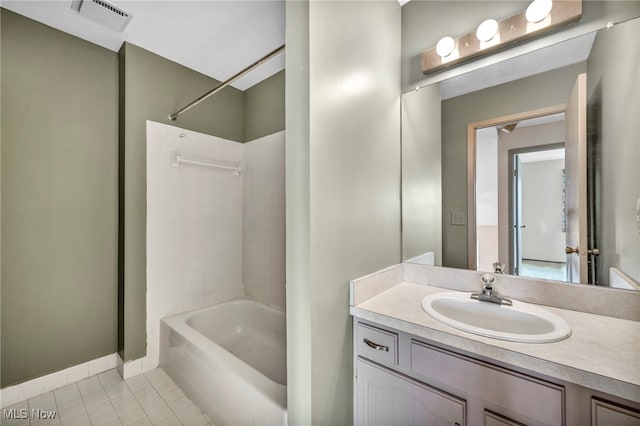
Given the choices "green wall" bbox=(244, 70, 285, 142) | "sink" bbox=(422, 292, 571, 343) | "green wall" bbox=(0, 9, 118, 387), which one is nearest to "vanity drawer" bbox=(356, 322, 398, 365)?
"sink" bbox=(422, 292, 571, 343)

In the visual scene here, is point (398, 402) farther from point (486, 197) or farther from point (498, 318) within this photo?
point (486, 197)

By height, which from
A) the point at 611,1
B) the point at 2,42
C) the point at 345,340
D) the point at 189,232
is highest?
the point at 2,42

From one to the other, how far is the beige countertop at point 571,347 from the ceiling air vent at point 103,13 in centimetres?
235

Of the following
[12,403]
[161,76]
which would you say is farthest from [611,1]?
[12,403]

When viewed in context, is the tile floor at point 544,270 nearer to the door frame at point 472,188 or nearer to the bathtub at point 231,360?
the door frame at point 472,188

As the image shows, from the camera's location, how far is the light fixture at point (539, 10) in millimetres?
1180

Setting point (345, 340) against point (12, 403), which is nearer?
A: point (345, 340)

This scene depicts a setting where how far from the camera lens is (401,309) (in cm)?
117

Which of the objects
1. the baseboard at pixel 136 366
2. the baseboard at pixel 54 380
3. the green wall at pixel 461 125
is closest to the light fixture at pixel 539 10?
the green wall at pixel 461 125

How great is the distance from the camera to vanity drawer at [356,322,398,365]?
3.57 ft

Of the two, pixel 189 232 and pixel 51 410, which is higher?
pixel 189 232

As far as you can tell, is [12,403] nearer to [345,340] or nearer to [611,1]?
Answer: [345,340]

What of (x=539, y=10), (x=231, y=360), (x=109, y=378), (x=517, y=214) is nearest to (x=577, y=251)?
(x=517, y=214)

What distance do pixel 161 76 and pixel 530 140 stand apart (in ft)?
8.84
